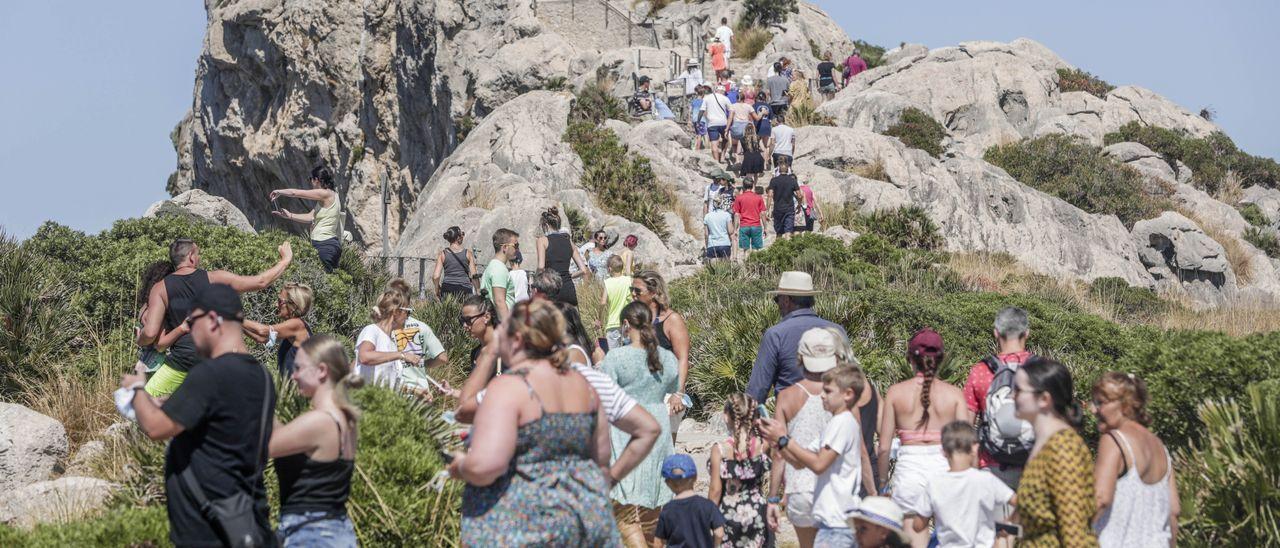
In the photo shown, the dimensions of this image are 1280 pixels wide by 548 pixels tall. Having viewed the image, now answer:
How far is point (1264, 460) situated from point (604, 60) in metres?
25.4

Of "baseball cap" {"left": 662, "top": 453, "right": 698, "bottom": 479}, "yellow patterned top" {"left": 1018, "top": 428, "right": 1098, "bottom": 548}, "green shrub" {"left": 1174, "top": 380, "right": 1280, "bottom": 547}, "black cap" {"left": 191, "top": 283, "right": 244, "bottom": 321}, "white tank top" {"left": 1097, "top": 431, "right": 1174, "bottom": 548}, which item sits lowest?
"green shrub" {"left": 1174, "top": 380, "right": 1280, "bottom": 547}

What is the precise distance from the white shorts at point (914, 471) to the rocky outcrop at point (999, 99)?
2719 centimetres

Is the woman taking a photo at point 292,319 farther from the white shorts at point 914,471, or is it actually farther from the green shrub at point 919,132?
the green shrub at point 919,132

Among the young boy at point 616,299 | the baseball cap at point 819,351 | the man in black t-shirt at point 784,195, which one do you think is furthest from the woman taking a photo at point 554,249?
the man in black t-shirt at point 784,195

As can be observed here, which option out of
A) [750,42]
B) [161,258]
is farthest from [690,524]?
[750,42]

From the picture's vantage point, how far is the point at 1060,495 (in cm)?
494

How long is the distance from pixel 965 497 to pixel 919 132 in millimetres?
25644

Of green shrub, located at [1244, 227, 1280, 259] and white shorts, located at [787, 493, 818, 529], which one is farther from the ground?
white shorts, located at [787, 493, 818, 529]

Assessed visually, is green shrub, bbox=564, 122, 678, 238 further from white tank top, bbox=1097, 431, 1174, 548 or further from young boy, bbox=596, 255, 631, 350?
white tank top, bbox=1097, 431, 1174, 548

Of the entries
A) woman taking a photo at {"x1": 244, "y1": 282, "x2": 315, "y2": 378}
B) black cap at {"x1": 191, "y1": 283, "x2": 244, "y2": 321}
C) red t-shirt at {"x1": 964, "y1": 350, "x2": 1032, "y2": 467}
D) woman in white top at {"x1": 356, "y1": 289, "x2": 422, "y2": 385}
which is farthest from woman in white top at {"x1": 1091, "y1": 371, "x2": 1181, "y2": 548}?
woman taking a photo at {"x1": 244, "y1": 282, "x2": 315, "y2": 378}

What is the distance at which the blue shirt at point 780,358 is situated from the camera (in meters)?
7.61

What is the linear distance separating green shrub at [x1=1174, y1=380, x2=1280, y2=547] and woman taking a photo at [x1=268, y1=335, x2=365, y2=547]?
5126mm

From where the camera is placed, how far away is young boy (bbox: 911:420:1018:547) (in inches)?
233

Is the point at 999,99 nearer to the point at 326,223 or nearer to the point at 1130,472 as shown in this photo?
the point at 326,223
